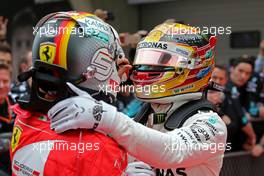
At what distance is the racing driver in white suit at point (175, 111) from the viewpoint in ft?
6.24

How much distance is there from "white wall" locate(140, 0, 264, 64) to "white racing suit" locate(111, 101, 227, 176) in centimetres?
936

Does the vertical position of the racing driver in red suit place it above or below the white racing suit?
above

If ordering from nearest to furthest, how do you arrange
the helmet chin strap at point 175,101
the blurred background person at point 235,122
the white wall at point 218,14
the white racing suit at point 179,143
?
Answer: the white racing suit at point 179,143 < the helmet chin strap at point 175,101 < the blurred background person at point 235,122 < the white wall at point 218,14

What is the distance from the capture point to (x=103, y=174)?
1.71 metres

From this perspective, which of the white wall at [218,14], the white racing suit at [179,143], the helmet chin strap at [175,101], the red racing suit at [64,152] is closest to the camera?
the red racing suit at [64,152]

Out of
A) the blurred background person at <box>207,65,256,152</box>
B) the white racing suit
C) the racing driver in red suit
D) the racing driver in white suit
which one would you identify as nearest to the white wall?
the blurred background person at <box>207,65,256,152</box>

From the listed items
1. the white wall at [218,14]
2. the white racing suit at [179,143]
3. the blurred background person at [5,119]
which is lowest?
the white wall at [218,14]

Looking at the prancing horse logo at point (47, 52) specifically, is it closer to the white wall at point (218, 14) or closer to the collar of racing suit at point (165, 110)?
the collar of racing suit at point (165, 110)

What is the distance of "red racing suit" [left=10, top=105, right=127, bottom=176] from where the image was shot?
1702 millimetres

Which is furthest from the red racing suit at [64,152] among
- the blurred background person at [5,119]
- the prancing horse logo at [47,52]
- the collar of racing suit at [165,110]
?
the blurred background person at [5,119]

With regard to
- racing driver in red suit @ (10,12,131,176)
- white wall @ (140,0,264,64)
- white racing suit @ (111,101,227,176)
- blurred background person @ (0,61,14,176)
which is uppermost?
racing driver in red suit @ (10,12,131,176)

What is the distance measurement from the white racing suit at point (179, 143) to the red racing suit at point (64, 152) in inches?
2.7

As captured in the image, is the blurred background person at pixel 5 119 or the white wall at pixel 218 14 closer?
the blurred background person at pixel 5 119

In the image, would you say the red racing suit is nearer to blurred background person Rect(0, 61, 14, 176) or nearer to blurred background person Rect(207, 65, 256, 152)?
blurred background person Rect(0, 61, 14, 176)
